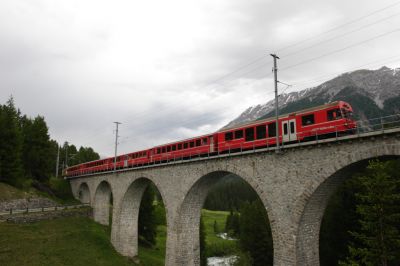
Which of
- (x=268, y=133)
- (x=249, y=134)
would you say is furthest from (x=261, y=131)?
(x=249, y=134)

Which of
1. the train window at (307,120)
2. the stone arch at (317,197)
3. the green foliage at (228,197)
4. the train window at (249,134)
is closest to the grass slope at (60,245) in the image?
the train window at (249,134)

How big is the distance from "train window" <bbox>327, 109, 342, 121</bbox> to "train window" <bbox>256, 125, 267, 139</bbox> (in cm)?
474

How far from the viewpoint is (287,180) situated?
18531 mm

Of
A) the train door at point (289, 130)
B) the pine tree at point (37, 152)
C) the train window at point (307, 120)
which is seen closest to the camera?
the train window at point (307, 120)

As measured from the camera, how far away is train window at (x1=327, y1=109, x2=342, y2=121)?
1825cm

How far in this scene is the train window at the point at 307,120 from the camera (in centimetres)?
1933

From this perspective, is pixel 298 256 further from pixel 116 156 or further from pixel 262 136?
pixel 116 156

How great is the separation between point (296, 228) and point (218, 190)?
423ft

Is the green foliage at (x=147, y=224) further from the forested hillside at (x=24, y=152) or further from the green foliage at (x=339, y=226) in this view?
the green foliage at (x=339, y=226)

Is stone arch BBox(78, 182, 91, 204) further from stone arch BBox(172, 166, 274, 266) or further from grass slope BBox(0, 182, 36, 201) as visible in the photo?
stone arch BBox(172, 166, 274, 266)

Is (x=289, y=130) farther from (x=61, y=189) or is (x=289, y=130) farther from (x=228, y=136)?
(x=61, y=189)

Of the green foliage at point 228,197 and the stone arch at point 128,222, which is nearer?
the stone arch at point 128,222

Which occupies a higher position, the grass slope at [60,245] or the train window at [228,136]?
the train window at [228,136]

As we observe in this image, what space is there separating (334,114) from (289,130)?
3120mm
